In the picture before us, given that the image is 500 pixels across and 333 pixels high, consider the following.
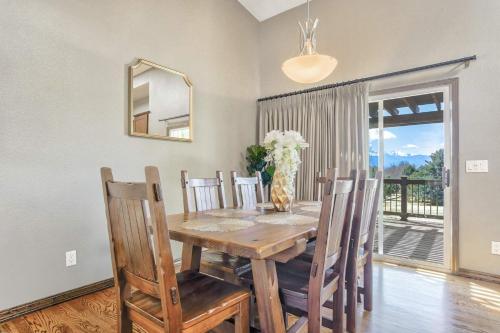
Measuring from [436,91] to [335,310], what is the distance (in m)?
2.80

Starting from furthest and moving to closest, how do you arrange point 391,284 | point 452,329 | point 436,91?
point 436,91 < point 391,284 < point 452,329

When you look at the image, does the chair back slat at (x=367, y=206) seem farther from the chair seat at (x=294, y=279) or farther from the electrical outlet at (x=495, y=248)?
the electrical outlet at (x=495, y=248)

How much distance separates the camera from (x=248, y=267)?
177 centimetres

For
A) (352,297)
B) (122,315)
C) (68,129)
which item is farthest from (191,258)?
(68,129)

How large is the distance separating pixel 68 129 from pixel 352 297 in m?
2.61

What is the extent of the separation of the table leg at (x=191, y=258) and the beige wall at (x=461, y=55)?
2839 millimetres

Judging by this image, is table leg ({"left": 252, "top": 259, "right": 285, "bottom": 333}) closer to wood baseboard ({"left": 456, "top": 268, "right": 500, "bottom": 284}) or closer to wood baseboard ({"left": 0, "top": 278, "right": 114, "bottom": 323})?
wood baseboard ({"left": 0, "top": 278, "right": 114, "bottom": 323})

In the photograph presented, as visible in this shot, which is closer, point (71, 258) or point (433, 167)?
point (71, 258)

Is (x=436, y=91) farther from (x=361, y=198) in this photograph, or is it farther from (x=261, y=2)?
(x=261, y=2)

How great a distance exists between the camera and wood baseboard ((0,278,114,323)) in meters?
2.09

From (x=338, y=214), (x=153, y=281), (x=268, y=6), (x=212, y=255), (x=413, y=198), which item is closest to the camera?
(x=153, y=281)

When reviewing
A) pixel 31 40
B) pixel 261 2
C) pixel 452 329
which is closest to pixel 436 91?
pixel 452 329

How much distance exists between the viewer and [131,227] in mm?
1193

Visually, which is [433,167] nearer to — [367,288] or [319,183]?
[319,183]
